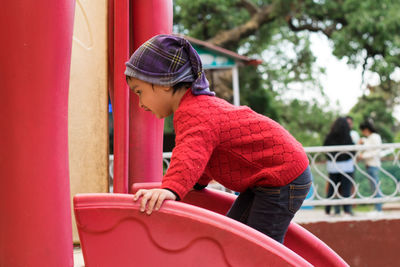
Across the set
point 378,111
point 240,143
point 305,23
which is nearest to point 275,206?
point 240,143

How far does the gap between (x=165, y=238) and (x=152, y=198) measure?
96 millimetres

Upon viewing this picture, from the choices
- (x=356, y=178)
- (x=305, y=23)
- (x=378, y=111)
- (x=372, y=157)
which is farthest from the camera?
(x=378, y=111)

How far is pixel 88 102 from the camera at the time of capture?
1859 mm

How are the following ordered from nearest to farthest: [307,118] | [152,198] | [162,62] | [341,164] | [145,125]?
[152,198], [162,62], [145,125], [341,164], [307,118]

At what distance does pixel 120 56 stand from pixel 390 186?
358 cm

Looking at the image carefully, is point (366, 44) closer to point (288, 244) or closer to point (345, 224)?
point (345, 224)

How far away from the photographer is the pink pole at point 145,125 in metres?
1.82

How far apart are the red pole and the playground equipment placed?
0.51 metres

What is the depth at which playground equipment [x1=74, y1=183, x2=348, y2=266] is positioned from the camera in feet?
3.61

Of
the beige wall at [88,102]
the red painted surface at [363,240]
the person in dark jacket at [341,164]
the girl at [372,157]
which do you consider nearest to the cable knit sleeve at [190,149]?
the beige wall at [88,102]

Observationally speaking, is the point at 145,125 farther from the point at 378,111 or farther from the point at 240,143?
the point at 378,111

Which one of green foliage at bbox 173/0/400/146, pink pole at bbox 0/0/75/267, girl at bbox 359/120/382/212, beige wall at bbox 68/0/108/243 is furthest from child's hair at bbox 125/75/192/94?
green foliage at bbox 173/0/400/146

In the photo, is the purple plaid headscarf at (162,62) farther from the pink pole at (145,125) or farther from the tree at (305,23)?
the tree at (305,23)

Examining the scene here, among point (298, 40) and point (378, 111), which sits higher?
point (298, 40)
